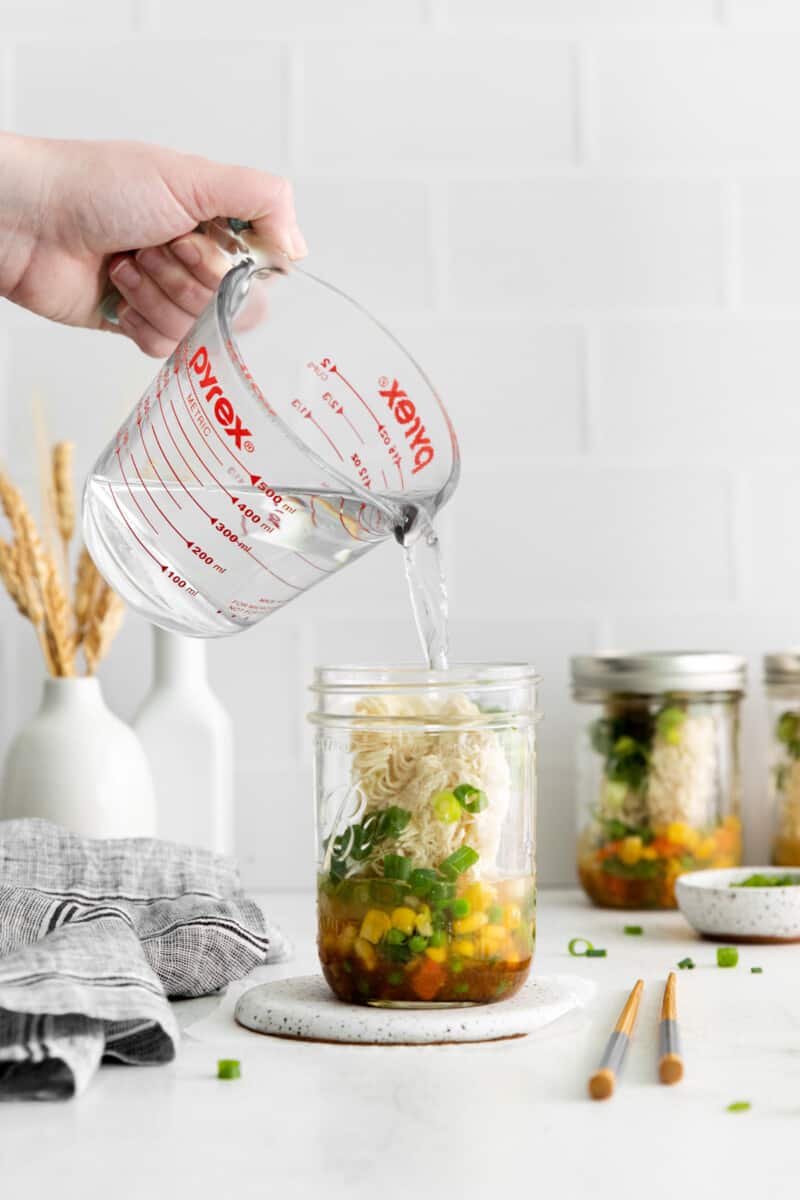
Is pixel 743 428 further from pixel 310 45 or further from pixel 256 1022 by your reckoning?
pixel 256 1022

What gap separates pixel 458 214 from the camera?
5.13 ft

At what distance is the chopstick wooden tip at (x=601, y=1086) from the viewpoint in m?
0.71

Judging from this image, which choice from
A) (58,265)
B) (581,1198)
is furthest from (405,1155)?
(58,265)

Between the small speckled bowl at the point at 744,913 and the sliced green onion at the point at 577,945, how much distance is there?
0.30 ft

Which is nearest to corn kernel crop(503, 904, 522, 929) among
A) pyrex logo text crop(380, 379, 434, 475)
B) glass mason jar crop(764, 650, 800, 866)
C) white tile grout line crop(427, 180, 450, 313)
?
pyrex logo text crop(380, 379, 434, 475)

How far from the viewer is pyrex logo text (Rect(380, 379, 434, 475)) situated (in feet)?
2.99

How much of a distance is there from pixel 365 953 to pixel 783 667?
745 millimetres

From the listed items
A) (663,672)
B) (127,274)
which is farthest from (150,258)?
(663,672)

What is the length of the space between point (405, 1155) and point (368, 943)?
203mm

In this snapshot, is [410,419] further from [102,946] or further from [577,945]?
[577,945]

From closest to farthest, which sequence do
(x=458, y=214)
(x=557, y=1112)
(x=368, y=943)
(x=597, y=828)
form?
(x=557, y=1112)
(x=368, y=943)
(x=597, y=828)
(x=458, y=214)

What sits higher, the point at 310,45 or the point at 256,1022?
the point at 310,45

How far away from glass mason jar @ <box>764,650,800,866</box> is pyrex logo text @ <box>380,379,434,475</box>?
2.16 ft

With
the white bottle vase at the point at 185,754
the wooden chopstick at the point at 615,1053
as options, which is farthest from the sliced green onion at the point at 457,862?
the white bottle vase at the point at 185,754
